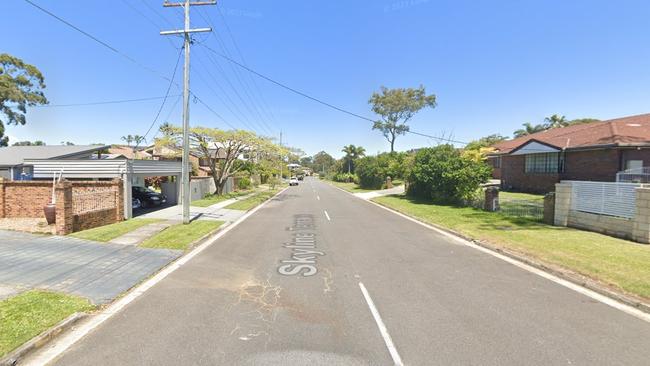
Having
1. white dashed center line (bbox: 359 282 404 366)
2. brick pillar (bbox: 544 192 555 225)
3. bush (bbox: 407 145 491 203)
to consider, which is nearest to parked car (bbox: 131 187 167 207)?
bush (bbox: 407 145 491 203)

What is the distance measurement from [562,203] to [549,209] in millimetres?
596

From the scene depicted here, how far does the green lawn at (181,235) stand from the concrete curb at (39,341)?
4.77 m

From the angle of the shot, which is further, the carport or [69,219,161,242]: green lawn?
the carport

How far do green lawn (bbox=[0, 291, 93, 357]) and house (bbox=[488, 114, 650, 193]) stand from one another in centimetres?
2410

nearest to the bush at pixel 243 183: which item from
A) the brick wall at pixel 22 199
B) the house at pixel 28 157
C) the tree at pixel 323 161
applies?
the house at pixel 28 157

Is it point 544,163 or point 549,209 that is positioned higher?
point 544,163

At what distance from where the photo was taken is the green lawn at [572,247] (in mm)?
6727

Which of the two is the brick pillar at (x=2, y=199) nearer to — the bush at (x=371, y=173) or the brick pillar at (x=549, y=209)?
the brick pillar at (x=549, y=209)

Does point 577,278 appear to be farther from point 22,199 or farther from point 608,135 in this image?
point 22,199

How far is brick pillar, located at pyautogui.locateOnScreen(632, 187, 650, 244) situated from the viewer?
9539 millimetres

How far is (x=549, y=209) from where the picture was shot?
1311 cm

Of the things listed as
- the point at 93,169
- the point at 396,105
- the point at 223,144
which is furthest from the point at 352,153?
the point at 93,169

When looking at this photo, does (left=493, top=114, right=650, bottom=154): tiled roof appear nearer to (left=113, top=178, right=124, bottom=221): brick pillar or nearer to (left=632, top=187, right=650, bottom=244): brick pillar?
(left=632, top=187, right=650, bottom=244): brick pillar

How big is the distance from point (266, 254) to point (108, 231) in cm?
649
